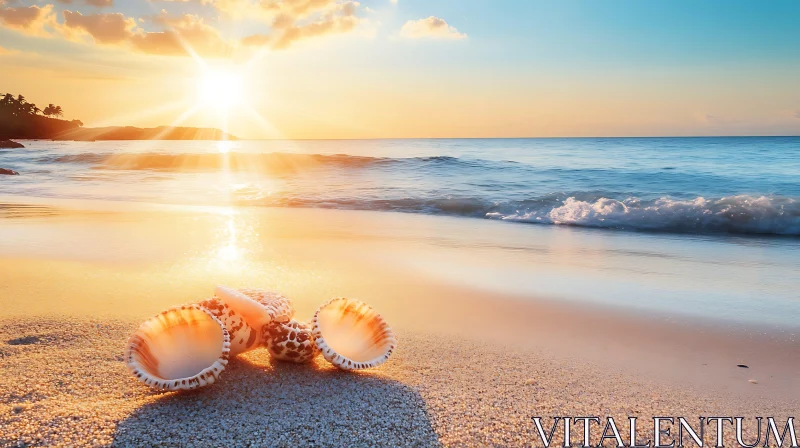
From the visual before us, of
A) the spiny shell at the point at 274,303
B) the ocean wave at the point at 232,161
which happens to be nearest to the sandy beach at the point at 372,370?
the spiny shell at the point at 274,303

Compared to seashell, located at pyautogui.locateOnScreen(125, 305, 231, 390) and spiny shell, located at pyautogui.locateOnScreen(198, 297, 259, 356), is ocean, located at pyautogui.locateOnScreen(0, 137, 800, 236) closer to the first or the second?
spiny shell, located at pyautogui.locateOnScreen(198, 297, 259, 356)

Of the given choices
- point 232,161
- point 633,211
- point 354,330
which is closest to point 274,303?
point 354,330

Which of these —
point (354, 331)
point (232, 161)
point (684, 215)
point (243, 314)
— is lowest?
point (684, 215)

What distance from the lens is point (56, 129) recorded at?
9688 centimetres

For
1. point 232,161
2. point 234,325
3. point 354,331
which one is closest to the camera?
point 234,325

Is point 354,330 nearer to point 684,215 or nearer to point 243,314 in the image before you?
point 243,314

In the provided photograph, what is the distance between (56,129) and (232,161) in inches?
3561

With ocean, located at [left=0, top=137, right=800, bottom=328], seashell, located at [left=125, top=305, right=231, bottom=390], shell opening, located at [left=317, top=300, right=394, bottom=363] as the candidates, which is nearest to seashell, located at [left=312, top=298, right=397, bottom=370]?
shell opening, located at [left=317, top=300, right=394, bottom=363]

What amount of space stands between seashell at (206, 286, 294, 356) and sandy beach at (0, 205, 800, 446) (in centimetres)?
15

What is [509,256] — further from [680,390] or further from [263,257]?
[680,390]

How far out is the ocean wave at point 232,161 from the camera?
2372 centimetres

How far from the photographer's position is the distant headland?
84.8 metres

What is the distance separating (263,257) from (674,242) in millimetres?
5966

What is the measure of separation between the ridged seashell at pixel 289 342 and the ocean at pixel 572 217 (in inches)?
95.2
